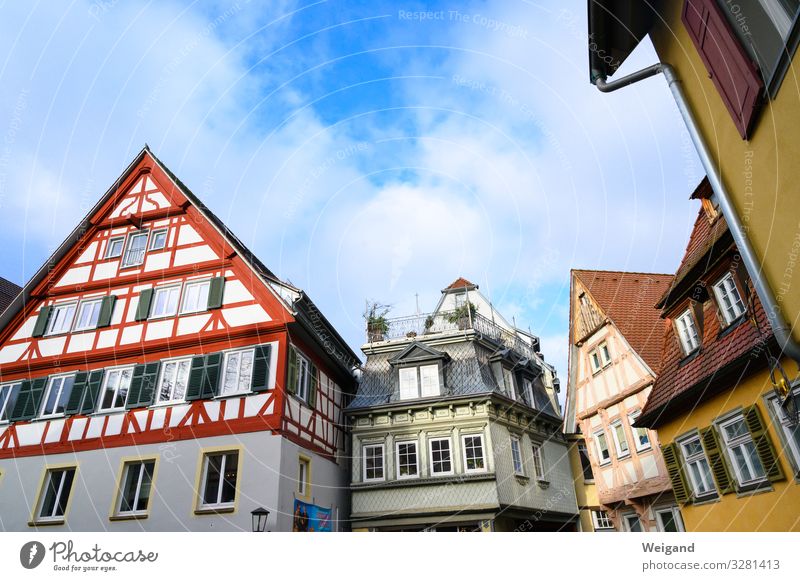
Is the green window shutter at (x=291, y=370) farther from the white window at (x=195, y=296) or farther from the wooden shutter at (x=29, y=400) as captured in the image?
the wooden shutter at (x=29, y=400)

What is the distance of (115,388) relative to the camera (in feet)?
52.4

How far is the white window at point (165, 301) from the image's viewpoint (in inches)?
661

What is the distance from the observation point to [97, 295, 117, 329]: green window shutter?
1709 centimetres

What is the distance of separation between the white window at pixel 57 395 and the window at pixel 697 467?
1729 centimetres

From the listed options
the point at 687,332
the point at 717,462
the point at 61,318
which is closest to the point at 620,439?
the point at 687,332

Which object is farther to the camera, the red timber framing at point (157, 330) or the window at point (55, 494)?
the red timber framing at point (157, 330)

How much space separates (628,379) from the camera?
15.8 meters

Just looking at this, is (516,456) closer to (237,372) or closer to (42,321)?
(237,372)

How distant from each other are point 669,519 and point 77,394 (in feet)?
58.1

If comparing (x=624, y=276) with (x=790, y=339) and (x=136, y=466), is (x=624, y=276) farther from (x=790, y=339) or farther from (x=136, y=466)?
(x=136, y=466)
